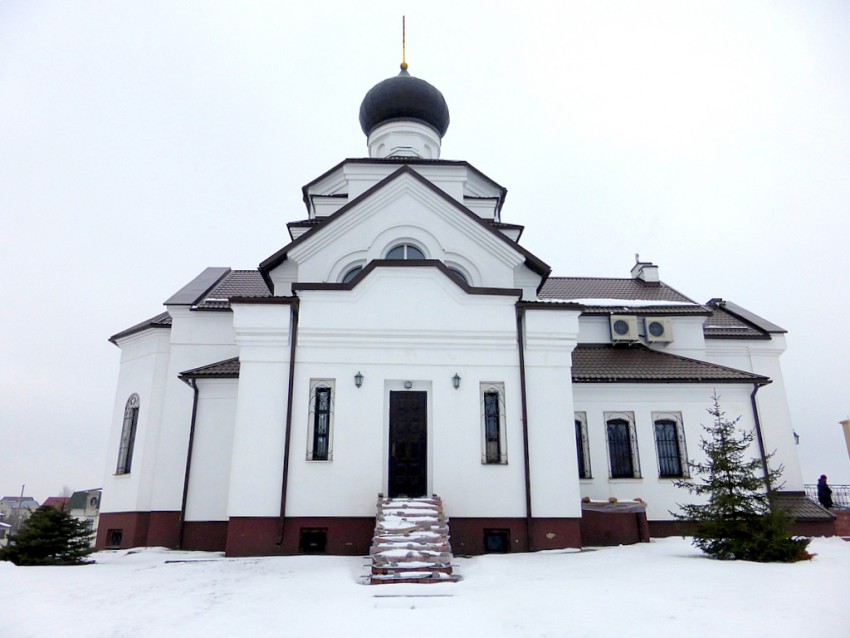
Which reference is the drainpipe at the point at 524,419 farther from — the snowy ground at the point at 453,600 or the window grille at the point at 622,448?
the window grille at the point at 622,448

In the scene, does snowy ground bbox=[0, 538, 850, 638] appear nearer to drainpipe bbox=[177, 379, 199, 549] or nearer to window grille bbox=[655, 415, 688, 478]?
drainpipe bbox=[177, 379, 199, 549]

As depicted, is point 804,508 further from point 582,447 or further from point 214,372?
point 214,372

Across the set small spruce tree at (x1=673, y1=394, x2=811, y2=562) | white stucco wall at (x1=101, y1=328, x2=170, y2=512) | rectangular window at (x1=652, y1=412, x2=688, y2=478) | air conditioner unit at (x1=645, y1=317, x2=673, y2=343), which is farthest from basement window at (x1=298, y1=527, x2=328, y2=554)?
air conditioner unit at (x1=645, y1=317, x2=673, y2=343)

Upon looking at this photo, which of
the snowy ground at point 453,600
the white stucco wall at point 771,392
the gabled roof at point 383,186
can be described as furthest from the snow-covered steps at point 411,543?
the white stucco wall at point 771,392

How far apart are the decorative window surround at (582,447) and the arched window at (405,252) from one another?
20.9 feet

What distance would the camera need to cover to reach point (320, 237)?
15312mm

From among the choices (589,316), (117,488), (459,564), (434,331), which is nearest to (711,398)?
(589,316)

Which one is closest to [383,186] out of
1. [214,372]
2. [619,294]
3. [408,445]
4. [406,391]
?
[406,391]

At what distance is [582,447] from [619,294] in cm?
726

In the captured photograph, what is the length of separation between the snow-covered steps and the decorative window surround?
5932 mm

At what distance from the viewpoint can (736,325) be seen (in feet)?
72.9

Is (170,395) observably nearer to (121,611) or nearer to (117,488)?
(117,488)

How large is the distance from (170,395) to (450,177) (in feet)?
34.1

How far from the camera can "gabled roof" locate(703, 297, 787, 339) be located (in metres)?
21.5
